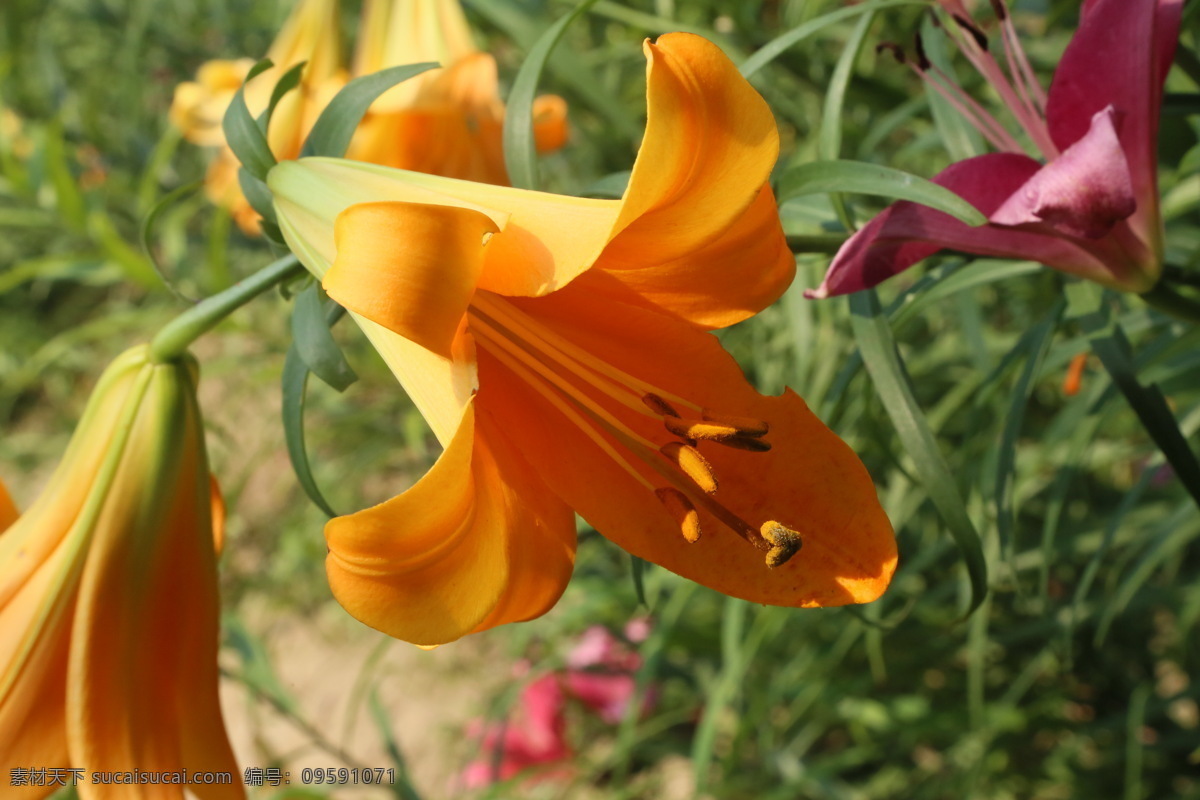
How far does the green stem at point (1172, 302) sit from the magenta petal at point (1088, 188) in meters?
0.13

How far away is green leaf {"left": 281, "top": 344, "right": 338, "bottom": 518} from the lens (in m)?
0.55

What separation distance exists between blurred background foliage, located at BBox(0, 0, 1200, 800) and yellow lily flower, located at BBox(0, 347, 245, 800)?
0.66 ft

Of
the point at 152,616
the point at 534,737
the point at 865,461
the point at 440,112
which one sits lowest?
the point at 534,737

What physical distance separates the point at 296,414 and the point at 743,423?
10.2 inches

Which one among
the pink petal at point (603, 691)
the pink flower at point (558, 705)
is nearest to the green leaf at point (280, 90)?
the pink flower at point (558, 705)

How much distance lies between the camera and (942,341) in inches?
56.1

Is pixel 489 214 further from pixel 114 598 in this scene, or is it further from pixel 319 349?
pixel 114 598

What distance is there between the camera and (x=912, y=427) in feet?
1.72

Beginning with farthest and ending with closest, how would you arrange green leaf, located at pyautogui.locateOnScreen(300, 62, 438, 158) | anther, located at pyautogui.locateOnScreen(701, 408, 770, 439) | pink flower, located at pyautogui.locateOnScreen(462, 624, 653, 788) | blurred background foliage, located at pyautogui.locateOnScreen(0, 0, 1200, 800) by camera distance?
pink flower, located at pyautogui.locateOnScreen(462, 624, 653, 788) → blurred background foliage, located at pyautogui.locateOnScreen(0, 0, 1200, 800) → green leaf, located at pyautogui.locateOnScreen(300, 62, 438, 158) → anther, located at pyautogui.locateOnScreen(701, 408, 770, 439)

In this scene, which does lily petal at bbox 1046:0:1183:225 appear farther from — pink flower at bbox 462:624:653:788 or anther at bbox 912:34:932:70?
pink flower at bbox 462:624:653:788

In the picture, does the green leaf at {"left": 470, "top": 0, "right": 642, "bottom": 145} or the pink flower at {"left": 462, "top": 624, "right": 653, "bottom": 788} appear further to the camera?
the pink flower at {"left": 462, "top": 624, "right": 653, "bottom": 788}

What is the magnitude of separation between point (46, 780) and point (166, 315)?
1.58 meters

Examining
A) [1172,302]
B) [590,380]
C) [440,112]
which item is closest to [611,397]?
[590,380]

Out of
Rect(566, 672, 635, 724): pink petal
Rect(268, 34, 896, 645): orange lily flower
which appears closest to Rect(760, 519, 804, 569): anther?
Rect(268, 34, 896, 645): orange lily flower
